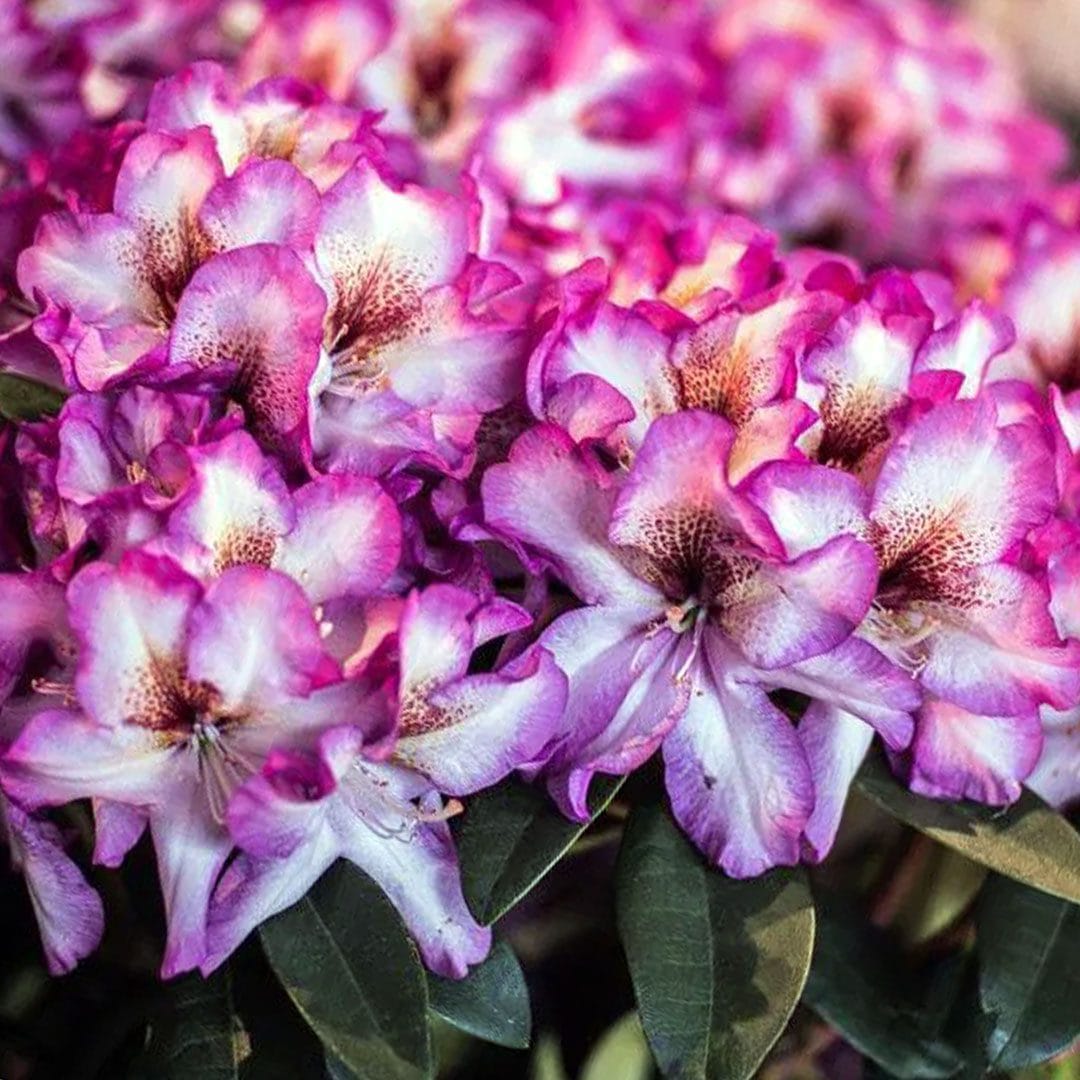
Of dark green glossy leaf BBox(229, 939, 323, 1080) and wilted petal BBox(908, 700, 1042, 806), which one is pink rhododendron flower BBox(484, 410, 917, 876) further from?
dark green glossy leaf BBox(229, 939, 323, 1080)

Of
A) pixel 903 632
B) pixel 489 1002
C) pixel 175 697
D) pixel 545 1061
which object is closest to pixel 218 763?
pixel 175 697

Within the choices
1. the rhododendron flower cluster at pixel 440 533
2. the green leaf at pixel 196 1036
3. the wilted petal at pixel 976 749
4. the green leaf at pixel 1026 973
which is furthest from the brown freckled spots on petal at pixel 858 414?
the green leaf at pixel 196 1036

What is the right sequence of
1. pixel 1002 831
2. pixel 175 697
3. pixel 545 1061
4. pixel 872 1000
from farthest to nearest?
pixel 545 1061 → pixel 872 1000 → pixel 1002 831 → pixel 175 697

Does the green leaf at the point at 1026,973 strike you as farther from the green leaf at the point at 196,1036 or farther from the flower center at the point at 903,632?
the green leaf at the point at 196,1036

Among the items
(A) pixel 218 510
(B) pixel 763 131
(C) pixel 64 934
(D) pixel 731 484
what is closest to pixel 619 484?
(D) pixel 731 484

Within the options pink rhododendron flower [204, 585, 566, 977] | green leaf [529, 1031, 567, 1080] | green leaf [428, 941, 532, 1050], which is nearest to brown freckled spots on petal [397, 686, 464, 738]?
pink rhododendron flower [204, 585, 566, 977]

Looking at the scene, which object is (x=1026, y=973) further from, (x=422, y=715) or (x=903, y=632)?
(x=422, y=715)
